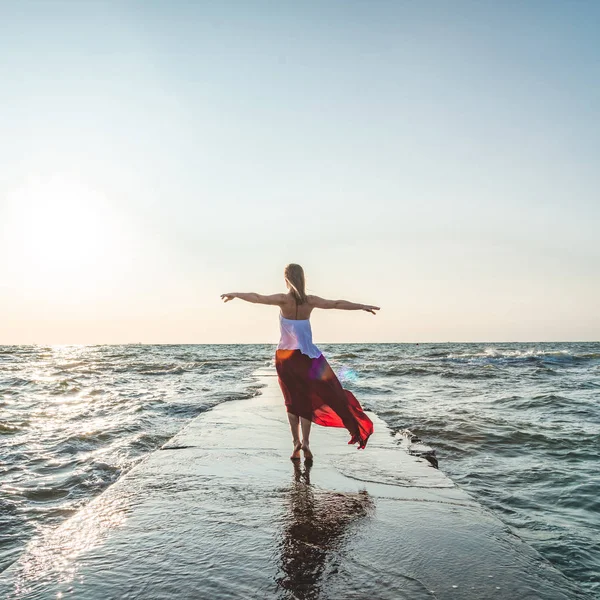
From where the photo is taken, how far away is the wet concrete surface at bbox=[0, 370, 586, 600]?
2211 millimetres

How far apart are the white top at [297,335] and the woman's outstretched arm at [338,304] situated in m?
0.21

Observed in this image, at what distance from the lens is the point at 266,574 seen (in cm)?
230

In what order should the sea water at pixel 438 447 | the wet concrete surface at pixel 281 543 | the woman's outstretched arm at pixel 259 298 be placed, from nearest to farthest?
1. the wet concrete surface at pixel 281 543
2. the sea water at pixel 438 447
3. the woman's outstretched arm at pixel 259 298

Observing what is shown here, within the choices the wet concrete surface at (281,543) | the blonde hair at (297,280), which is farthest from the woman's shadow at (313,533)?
the blonde hair at (297,280)

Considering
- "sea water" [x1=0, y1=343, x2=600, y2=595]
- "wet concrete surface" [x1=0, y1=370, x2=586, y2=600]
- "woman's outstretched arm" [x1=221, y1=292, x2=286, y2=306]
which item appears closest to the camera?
"wet concrete surface" [x1=0, y1=370, x2=586, y2=600]

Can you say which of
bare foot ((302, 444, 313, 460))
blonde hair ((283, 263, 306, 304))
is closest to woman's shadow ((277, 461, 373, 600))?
bare foot ((302, 444, 313, 460))

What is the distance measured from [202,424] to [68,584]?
16.2ft

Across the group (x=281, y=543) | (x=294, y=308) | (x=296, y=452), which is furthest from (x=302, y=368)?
(x=281, y=543)

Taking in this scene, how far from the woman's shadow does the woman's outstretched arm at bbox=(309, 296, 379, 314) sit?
170 centimetres

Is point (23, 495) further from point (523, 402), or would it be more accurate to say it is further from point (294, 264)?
point (523, 402)

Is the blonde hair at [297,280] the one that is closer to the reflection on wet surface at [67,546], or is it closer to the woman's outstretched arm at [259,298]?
the woman's outstretched arm at [259,298]

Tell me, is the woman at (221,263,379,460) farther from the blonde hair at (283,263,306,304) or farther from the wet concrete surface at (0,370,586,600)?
the wet concrete surface at (0,370,586,600)

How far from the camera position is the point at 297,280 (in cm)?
483

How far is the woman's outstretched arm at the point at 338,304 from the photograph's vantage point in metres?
4.92
